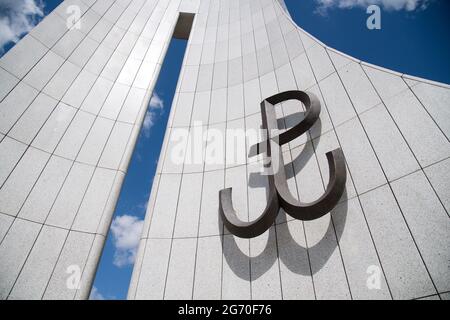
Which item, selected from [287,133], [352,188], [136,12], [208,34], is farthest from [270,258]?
[136,12]

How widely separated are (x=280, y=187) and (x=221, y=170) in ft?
5.90

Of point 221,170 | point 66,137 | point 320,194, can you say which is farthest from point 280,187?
point 66,137

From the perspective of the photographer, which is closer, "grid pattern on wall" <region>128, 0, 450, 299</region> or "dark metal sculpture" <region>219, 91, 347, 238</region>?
"grid pattern on wall" <region>128, 0, 450, 299</region>

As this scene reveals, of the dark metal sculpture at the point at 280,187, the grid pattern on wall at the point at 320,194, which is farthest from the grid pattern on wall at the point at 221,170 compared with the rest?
the dark metal sculpture at the point at 280,187

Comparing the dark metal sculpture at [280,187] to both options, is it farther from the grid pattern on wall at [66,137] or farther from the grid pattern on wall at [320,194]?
the grid pattern on wall at [66,137]

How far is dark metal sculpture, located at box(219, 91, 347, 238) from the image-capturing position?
11.5ft

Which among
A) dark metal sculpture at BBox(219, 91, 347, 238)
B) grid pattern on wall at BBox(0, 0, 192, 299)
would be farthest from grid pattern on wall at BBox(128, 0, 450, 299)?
grid pattern on wall at BBox(0, 0, 192, 299)

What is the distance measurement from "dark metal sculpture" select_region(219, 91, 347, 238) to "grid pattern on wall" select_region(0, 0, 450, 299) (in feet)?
1.38

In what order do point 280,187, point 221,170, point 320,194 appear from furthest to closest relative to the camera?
point 221,170
point 320,194
point 280,187

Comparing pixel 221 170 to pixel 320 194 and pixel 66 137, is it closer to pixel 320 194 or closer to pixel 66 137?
pixel 320 194

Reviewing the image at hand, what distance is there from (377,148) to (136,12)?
9991 millimetres

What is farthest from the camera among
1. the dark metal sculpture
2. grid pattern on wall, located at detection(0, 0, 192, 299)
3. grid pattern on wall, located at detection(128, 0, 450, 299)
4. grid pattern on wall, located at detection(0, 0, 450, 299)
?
grid pattern on wall, located at detection(0, 0, 192, 299)

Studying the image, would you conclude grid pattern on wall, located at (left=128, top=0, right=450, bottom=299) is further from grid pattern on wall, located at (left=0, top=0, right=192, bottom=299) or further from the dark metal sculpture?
grid pattern on wall, located at (left=0, top=0, right=192, bottom=299)

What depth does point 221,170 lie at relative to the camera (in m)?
5.45
